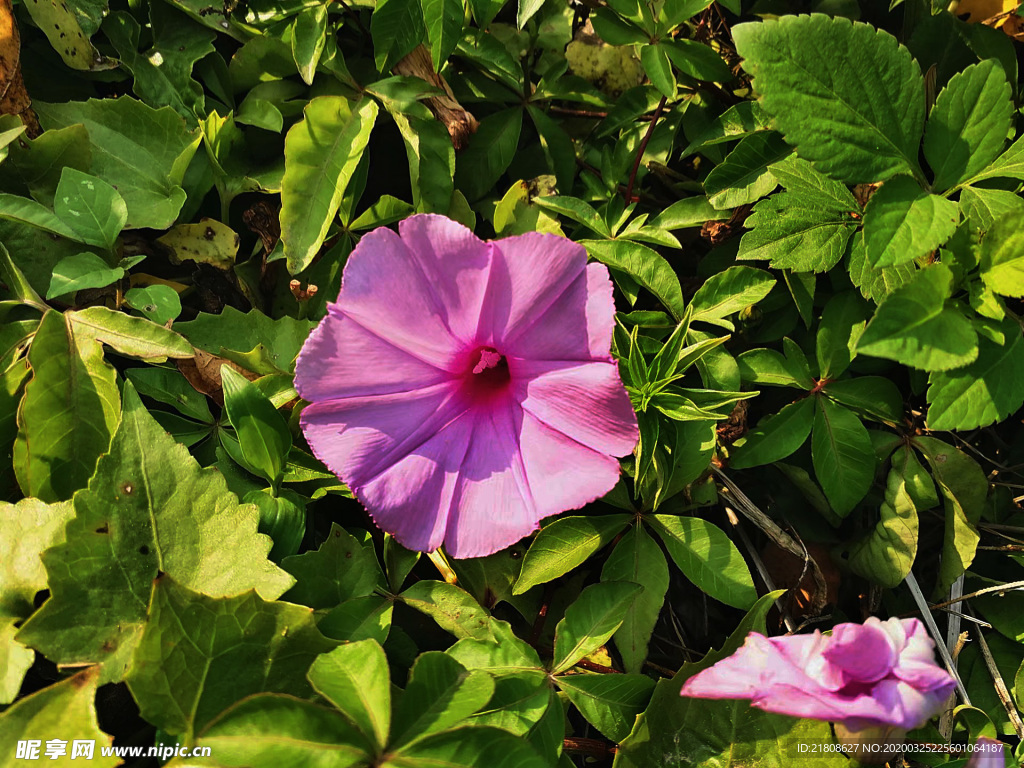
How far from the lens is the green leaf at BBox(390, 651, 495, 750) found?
143cm

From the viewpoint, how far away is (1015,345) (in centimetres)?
172

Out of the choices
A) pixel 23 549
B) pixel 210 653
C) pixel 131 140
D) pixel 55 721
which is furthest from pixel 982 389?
pixel 131 140

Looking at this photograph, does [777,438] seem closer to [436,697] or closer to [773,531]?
[773,531]

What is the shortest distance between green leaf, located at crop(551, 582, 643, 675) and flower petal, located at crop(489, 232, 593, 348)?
557 millimetres

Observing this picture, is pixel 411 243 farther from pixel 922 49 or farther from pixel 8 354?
pixel 922 49

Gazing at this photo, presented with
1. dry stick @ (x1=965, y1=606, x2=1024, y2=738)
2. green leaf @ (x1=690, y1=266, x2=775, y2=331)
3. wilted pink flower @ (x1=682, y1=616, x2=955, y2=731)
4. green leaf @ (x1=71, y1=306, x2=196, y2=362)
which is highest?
green leaf @ (x1=690, y1=266, x2=775, y2=331)

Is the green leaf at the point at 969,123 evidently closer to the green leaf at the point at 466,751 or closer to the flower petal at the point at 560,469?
the flower petal at the point at 560,469

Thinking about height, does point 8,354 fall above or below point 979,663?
above

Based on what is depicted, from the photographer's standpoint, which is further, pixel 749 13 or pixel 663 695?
pixel 749 13

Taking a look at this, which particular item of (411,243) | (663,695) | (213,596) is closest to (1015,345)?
(663,695)

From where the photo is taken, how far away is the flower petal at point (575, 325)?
5.08 ft

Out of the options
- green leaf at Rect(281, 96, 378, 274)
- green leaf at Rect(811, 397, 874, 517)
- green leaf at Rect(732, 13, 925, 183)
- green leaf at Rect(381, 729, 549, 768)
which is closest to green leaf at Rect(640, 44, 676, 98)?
green leaf at Rect(732, 13, 925, 183)

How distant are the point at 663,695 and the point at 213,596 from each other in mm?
980

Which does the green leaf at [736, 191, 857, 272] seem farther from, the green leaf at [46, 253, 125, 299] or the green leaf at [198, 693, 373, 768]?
the green leaf at [46, 253, 125, 299]
